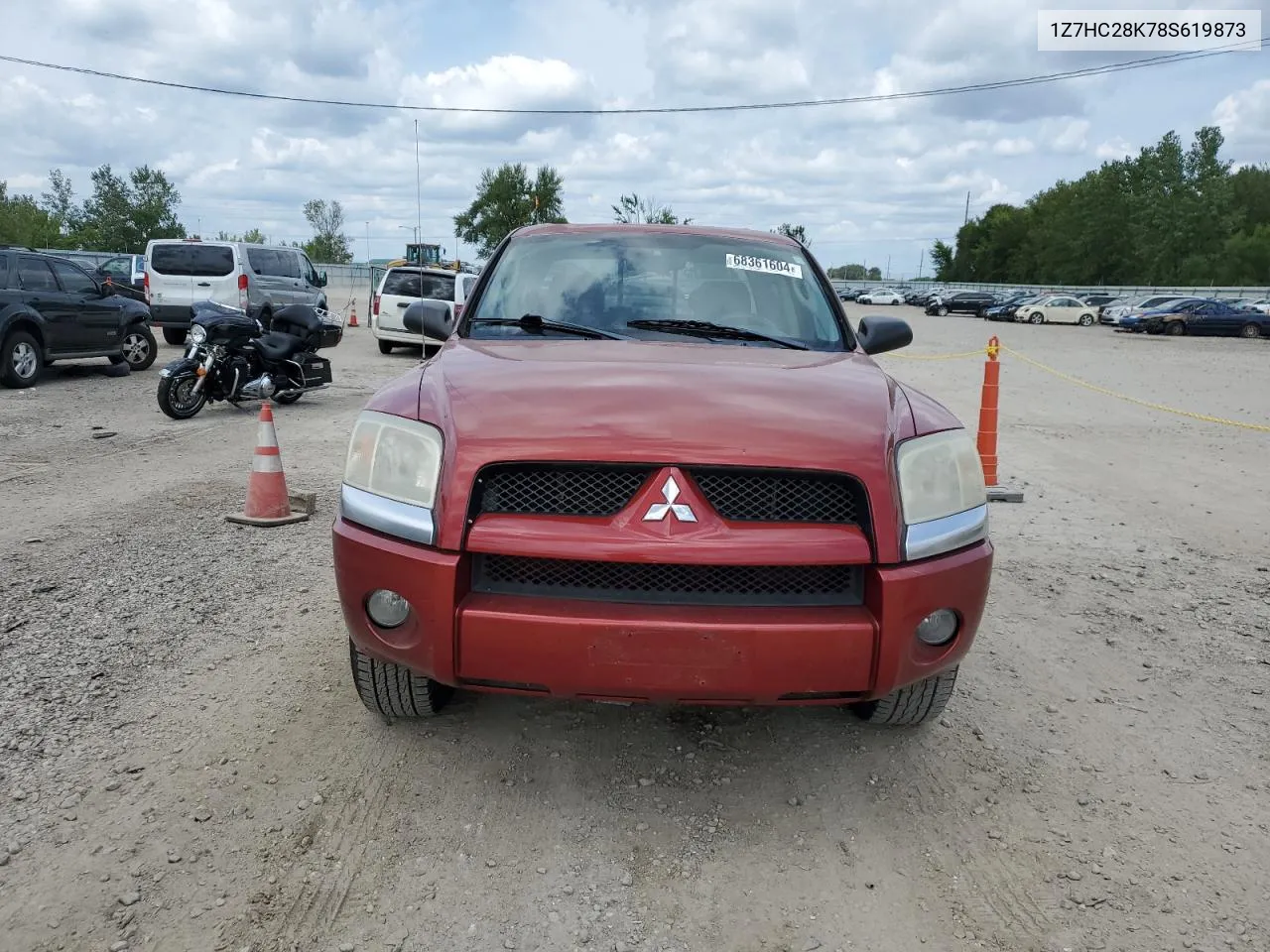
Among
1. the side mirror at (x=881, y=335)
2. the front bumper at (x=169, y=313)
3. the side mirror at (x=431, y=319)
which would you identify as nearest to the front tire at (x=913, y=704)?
the side mirror at (x=881, y=335)

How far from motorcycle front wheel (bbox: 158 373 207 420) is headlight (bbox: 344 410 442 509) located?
811 centimetres

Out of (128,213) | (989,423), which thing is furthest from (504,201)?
(989,423)

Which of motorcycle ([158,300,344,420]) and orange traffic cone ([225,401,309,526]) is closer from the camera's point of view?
orange traffic cone ([225,401,309,526])

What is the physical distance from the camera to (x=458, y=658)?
2.46m

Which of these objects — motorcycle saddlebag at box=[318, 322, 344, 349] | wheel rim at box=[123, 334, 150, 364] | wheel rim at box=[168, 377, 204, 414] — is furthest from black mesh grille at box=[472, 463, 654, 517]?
wheel rim at box=[123, 334, 150, 364]

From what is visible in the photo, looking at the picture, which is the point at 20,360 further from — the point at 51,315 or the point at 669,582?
the point at 669,582

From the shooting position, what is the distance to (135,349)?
14.3 metres

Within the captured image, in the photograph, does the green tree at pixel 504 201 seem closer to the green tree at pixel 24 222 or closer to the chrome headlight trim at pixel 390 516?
the green tree at pixel 24 222

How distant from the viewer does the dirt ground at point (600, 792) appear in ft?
7.59

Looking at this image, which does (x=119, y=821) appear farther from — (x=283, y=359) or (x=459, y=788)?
(x=283, y=359)

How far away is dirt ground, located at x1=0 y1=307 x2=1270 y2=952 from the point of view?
231cm

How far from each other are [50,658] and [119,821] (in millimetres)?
1400

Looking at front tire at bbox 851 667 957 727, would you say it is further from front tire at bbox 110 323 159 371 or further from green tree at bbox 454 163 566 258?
green tree at bbox 454 163 566 258

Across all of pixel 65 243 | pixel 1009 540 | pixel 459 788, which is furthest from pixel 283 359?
pixel 65 243
